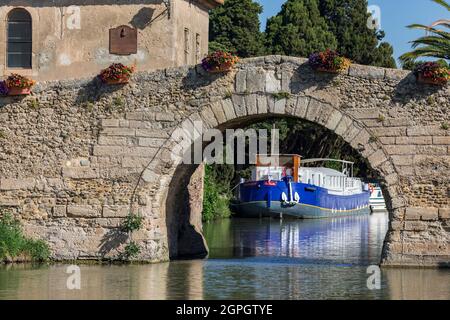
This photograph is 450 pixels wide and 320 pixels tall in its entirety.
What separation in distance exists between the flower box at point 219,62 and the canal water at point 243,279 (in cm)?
346

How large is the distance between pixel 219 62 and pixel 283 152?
1026 inches

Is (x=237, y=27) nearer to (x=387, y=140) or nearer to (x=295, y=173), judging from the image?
(x=295, y=173)

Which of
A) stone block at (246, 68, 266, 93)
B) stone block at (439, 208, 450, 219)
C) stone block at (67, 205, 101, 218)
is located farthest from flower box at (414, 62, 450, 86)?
stone block at (67, 205, 101, 218)

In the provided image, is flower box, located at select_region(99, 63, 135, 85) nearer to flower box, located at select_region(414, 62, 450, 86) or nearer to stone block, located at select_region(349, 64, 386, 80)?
stone block, located at select_region(349, 64, 386, 80)

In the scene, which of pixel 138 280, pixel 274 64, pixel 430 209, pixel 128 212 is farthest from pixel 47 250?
pixel 430 209

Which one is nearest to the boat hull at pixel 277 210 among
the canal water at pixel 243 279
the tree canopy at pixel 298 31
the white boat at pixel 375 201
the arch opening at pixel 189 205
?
the tree canopy at pixel 298 31

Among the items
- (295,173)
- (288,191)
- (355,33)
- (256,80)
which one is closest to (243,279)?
(256,80)

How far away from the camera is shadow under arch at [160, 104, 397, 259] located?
61.5 feet

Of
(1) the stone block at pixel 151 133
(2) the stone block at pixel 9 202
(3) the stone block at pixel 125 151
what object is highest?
(1) the stone block at pixel 151 133

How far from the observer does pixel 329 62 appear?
18734 mm

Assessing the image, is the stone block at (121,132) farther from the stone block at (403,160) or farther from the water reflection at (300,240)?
the stone block at (403,160)

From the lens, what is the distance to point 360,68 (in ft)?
62.0

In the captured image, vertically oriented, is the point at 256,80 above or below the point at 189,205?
above

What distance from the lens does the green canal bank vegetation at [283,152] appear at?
125ft
